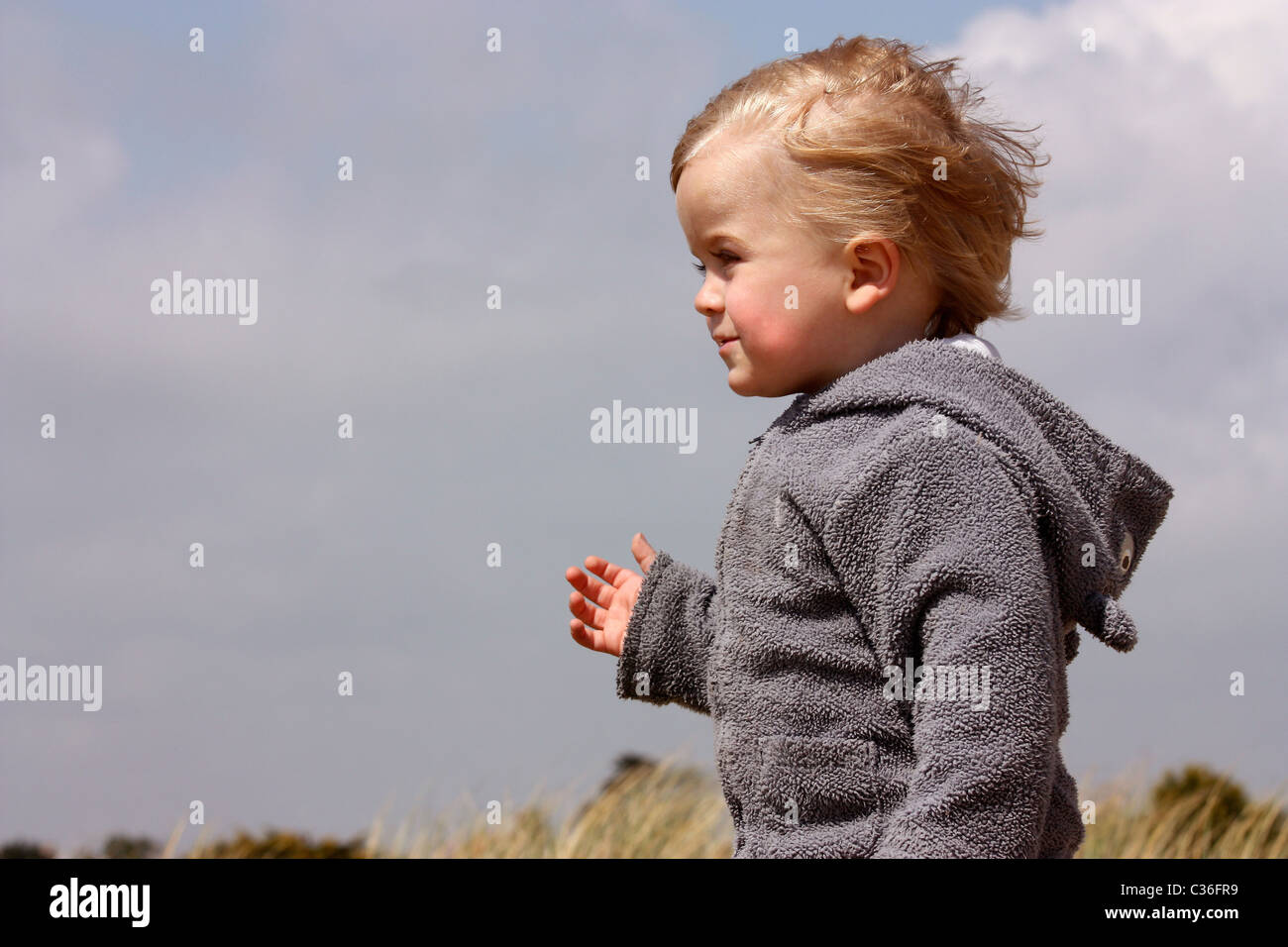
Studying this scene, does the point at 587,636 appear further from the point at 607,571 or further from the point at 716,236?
the point at 716,236

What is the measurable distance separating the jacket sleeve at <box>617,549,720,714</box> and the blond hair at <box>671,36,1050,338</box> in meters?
0.72

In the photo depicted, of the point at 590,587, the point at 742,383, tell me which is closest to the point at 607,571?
the point at 590,587

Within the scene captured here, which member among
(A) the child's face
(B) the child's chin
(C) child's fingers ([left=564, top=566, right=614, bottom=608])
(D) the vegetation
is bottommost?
(D) the vegetation

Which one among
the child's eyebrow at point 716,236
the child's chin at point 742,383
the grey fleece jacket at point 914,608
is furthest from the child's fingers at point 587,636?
the child's eyebrow at point 716,236

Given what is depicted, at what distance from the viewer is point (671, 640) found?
255 centimetres

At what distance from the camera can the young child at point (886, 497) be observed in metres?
1.96

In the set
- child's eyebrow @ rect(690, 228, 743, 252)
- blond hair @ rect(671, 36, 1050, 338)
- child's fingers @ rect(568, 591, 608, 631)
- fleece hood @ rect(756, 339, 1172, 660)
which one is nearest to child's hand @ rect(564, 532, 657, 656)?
child's fingers @ rect(568, 591, 608, 631)

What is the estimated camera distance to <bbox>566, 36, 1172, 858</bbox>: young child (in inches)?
77.3

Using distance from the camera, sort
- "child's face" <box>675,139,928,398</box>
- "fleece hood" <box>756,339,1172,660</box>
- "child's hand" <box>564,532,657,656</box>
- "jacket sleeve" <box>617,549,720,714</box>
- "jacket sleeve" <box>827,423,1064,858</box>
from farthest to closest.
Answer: "child's hand" <box>564,532,657,656</box>
"jacket sleeve" <box>617,549,720,714</box>
"child's face" <box>675,139,928,398</box>
"fleece hood" <box>756,339,1172,660</box>
"jacket sleeve" <box>827,423,1064,858</box>

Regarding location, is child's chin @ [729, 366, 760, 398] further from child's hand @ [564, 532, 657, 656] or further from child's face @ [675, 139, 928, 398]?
child's hand @ [564, 532, 657, 656]

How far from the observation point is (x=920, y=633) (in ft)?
6.63

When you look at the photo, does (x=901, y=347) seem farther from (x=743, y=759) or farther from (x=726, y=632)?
(x=743, y=759)

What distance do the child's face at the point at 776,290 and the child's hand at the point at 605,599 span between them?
23.8 inches
